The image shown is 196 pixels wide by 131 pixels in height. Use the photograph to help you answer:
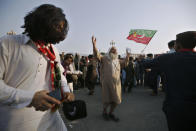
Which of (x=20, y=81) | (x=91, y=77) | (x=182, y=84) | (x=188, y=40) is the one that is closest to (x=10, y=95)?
(x=20, y=81)

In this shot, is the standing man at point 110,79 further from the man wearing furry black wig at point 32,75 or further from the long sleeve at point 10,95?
the long sleeve at point 10,95

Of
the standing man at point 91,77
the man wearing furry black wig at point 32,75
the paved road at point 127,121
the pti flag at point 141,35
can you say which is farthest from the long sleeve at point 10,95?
the pti flag at point 141,35

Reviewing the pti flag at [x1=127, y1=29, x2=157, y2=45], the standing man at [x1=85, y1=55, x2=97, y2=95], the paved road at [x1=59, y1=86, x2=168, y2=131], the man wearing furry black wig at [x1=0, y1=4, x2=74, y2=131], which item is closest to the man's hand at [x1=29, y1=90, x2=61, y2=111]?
the man wearing furry black wig at [x1=0, y1=4, x2=74, y2=131]

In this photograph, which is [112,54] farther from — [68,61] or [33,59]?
[33,59]

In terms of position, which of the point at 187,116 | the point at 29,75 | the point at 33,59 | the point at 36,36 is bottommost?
the point at 187,116

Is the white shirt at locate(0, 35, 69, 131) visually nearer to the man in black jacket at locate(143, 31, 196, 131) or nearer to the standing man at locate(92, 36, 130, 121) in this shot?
the man in black jacket at locate(143, 31, 196, 131)

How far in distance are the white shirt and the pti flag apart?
1022 cm

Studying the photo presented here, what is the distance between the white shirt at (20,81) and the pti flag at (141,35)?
1022 centimetres

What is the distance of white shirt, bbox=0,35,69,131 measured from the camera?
875 mm

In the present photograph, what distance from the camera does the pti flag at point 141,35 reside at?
1050 cm

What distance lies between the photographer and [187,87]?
1.65 m

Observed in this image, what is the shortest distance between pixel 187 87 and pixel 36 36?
1.68 m

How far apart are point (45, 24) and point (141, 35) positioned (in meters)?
10.5

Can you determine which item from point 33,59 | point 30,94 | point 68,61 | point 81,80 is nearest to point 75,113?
point 30,94
